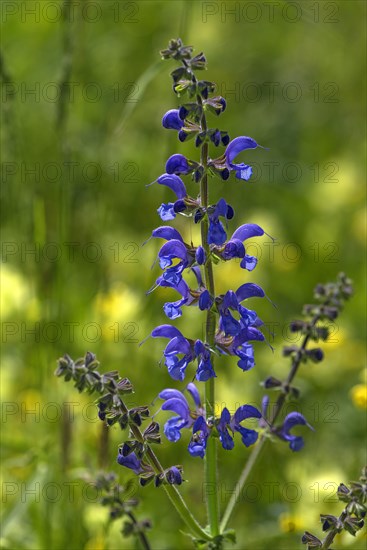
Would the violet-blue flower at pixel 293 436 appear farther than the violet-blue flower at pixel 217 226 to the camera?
Yes

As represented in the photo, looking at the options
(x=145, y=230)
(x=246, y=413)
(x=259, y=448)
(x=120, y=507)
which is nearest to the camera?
(x=246, y=413)

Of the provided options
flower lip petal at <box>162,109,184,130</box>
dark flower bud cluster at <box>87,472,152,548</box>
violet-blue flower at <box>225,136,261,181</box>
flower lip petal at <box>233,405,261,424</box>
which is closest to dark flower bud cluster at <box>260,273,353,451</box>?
flower lip petal at <box>233,405,261,424</box>

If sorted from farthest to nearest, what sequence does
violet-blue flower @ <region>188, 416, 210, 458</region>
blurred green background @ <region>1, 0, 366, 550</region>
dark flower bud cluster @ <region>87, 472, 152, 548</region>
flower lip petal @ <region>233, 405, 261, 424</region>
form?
blurred green background @ <region>1, 0, 366, 550</region>, dark flower bud cluster @ <region>87, 472, 152, 548</region>, flower lip petal @ <region>233, 405, 261, 424</region>, violet-blue flower @ <region>188, 416, 210, 458</region>

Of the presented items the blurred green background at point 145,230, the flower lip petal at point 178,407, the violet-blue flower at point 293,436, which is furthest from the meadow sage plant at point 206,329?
the blurred green background at point 145,230

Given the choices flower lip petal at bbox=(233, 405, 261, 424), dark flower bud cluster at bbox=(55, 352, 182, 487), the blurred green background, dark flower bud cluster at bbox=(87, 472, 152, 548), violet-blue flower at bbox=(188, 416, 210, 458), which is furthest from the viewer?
the blurred green background

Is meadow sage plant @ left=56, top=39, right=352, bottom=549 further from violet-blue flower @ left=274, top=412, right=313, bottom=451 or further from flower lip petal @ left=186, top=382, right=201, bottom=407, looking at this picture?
violet-blue flower @ left=274, top=412, right=313, bottom=451

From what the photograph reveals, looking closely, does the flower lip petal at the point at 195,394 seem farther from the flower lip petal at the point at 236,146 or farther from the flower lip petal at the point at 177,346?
the flower lip petal at the point at 236,146

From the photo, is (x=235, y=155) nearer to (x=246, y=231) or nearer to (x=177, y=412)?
(x=246, y=231)

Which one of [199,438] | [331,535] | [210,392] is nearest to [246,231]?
[210,392]
